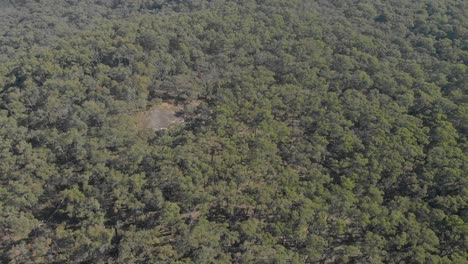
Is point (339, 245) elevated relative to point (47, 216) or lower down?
elevated

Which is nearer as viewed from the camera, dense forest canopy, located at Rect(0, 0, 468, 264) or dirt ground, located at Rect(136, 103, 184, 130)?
dense forest canopy, located at Rect(0, 0, 468, 264)

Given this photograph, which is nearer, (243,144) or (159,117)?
(243,144)

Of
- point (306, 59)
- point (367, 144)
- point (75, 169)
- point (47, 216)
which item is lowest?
point (47, 216)

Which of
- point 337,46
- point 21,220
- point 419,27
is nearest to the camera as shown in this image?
point 21,220

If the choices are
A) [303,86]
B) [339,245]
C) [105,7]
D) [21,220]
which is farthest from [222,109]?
[105,7]

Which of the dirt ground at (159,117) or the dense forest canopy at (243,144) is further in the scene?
the dirt ground at (159,117)

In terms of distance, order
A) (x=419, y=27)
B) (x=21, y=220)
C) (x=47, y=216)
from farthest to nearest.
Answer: (x=419, y=27) → (x=47, y=216) → (x=21, y=220)

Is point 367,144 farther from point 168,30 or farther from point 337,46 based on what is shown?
point 168,30

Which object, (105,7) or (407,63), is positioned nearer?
(407,63)
